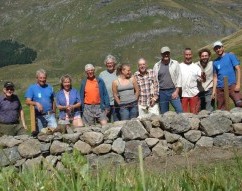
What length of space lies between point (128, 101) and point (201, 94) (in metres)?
1.97

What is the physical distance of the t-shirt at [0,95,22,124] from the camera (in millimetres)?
11242

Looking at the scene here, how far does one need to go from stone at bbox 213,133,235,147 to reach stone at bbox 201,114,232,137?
116mm

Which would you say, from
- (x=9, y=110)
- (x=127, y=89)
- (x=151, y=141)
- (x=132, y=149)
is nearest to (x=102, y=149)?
(x=132, y=149)

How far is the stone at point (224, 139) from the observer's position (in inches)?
472

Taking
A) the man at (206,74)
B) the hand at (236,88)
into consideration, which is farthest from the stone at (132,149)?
the hand at (236,88)

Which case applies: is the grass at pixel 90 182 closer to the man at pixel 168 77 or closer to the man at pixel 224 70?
the man at pixel 168 77

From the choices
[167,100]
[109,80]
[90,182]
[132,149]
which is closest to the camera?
[90,182]

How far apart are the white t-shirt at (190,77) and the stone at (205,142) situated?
49.7 inches

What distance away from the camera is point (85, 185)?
1.25 m

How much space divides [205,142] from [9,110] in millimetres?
4922

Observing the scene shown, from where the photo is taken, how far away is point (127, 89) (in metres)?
11.1

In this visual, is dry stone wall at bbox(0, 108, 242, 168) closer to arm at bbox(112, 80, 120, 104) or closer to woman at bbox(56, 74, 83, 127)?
arm at bbox(112, 80, 120, 104)

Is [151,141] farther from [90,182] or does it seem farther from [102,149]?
[90,182]

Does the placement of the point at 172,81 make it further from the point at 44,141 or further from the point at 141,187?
the point at 141,187
